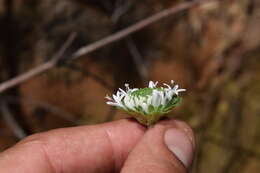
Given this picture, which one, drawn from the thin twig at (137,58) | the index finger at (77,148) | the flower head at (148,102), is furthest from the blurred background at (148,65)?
the flower head at (148,102)

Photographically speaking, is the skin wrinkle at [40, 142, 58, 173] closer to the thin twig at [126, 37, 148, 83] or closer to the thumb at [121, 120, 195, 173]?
the thumb at [121, 120, 195, 173]

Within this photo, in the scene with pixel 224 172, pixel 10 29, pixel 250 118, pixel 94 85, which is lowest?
pixel 224 172

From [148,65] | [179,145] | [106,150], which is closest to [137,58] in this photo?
[148,65]

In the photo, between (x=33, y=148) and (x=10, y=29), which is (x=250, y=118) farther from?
(x=33, y=148)

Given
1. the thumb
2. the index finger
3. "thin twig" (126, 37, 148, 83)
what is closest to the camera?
the thumb

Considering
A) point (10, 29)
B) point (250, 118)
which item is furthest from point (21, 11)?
point (250, 118)

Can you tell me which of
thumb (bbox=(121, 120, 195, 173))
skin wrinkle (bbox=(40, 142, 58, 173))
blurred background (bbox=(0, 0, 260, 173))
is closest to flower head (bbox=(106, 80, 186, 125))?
thumb (bbox=(121, 120, 195, 173))

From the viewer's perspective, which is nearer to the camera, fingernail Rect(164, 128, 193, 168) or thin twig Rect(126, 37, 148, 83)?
fingernail Rect(164, 128, 193, 168)
